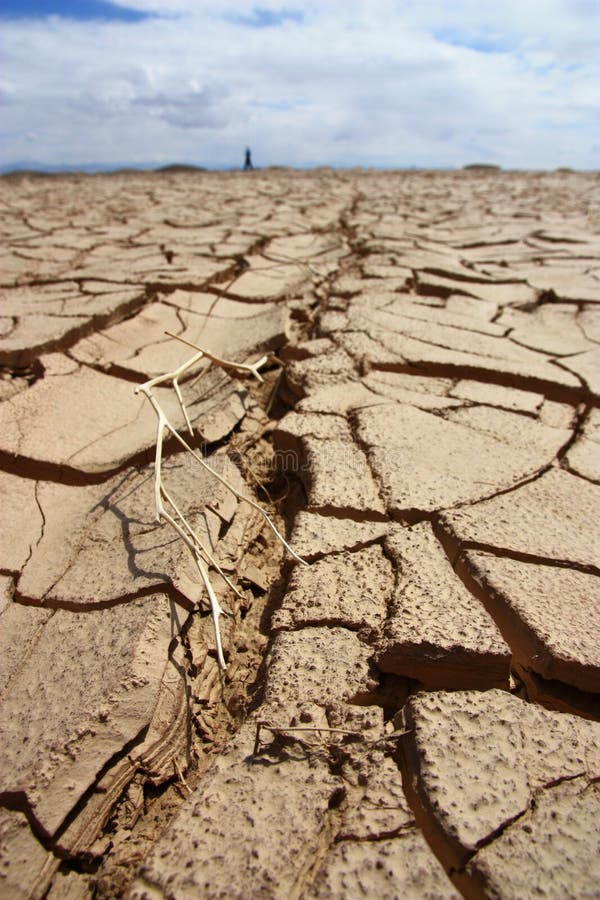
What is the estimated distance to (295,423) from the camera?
1418 millimetres

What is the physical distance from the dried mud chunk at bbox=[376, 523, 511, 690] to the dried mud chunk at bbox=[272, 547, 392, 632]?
0.10 feet

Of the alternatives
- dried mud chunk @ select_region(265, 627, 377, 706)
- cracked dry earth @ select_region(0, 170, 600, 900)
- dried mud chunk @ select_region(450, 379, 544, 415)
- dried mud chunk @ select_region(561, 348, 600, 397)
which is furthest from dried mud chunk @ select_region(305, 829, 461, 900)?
dried mud chunk @ select_region(561, 348, 600, 397)

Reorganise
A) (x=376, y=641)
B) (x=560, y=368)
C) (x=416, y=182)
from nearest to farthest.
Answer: (x=376, y=641) < (x=560, y=368) < (x=416, y=182)

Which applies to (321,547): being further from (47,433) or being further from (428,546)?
(47,433)

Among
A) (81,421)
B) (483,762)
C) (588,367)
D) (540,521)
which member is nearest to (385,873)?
(483,762)

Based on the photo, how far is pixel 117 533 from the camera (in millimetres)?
1108

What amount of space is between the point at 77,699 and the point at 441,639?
51cm

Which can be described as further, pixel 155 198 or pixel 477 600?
pixel 155 198

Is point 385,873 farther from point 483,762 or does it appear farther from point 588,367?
point 588,367

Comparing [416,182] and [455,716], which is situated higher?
[416,182]

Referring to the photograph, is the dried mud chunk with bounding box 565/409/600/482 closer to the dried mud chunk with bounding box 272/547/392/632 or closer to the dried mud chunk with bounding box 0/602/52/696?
the dried mud chunk with bounding box 272/547/392/632

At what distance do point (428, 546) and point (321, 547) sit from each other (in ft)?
0.62

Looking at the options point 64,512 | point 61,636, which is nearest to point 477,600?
point 61,636

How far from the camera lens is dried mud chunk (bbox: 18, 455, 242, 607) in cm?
99
